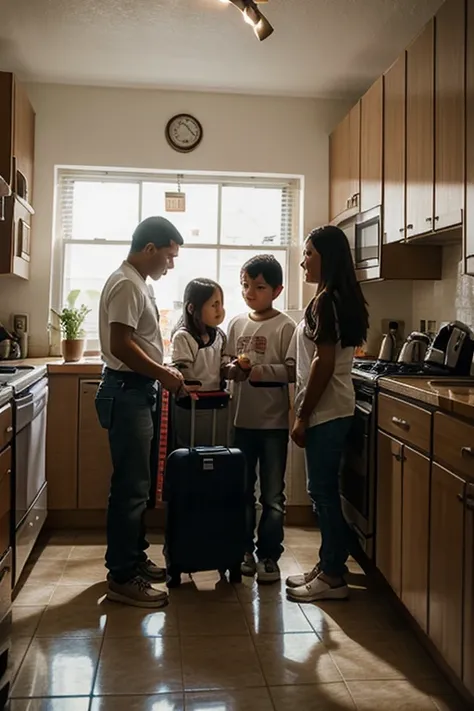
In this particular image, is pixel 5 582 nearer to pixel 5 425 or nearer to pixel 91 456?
pixel 5 425

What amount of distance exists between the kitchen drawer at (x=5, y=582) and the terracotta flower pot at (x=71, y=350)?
1.51 m

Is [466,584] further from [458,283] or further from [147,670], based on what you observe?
[458,283]

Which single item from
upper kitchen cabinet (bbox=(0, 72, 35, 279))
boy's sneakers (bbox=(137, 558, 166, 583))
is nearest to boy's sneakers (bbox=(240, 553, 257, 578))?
boy's sneakers (bbox=(137, 558, 166, 583))

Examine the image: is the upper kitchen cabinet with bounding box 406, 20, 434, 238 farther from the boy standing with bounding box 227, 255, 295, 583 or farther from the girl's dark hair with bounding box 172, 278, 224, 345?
the girl's dark hair with bounding box 172, 278, 224, 345

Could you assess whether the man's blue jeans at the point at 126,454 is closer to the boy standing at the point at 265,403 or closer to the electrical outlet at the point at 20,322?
the boy standing at the point at 265,403

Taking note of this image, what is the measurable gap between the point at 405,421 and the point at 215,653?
0.99 m

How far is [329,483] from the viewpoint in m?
2.62

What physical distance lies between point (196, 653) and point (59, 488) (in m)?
1.58

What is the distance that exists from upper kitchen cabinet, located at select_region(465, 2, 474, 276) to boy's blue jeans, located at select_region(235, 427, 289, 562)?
1055mm

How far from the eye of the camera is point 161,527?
11.9 ft

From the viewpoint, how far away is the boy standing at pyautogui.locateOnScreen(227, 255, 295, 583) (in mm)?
2820

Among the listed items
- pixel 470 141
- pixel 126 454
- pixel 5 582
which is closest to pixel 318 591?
pixel 126 454

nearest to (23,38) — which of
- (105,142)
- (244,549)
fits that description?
(105,142)

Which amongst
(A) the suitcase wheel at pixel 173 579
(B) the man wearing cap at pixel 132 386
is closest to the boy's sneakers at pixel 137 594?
(B) the man wearing cap at pixel 132 386
